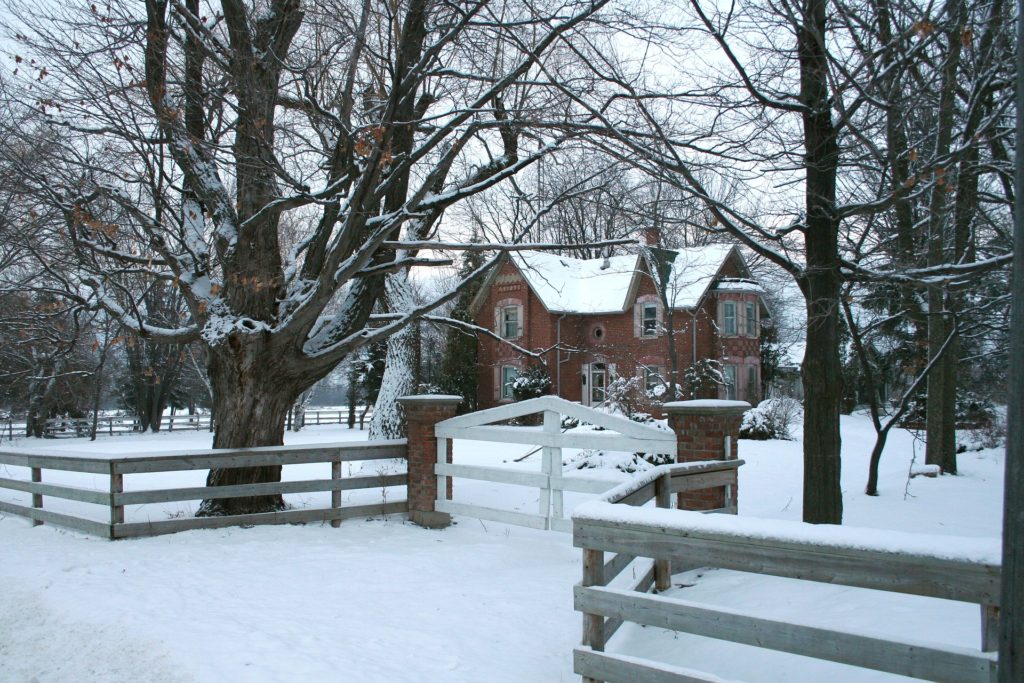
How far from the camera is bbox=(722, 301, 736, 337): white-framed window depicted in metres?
30.0

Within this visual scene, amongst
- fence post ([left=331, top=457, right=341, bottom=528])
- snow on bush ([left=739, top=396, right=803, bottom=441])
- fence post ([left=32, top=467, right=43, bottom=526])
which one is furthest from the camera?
snow on bush ([left=739, top=396, right=803, bottom=441])

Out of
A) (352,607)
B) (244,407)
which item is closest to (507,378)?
(244,407)

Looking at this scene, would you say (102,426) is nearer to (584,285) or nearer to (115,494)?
(584,285)

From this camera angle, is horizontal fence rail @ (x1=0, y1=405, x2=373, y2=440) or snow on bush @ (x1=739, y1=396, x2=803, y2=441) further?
horizontal fence rail @ (x1=0, y1=405, x2=373, y2=440)

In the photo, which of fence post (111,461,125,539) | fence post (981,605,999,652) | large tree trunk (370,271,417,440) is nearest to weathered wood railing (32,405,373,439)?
large tree trunk (370,271,417,440)

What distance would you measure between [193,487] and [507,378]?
952 inches

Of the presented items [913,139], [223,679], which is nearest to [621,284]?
[913,139]

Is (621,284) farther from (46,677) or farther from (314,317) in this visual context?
(46,677)

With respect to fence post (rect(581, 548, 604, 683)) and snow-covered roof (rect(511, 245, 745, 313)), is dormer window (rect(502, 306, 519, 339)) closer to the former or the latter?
snow-covered roof (rect(511, 245, 745, 313))

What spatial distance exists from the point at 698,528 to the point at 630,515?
40 centimetres

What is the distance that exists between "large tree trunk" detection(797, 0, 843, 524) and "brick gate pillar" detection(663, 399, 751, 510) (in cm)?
80

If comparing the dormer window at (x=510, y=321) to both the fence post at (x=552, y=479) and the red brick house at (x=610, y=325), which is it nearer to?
the red brick house at (x=610, y=325)

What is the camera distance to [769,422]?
73.4 feet

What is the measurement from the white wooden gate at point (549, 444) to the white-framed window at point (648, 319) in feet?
70.5
